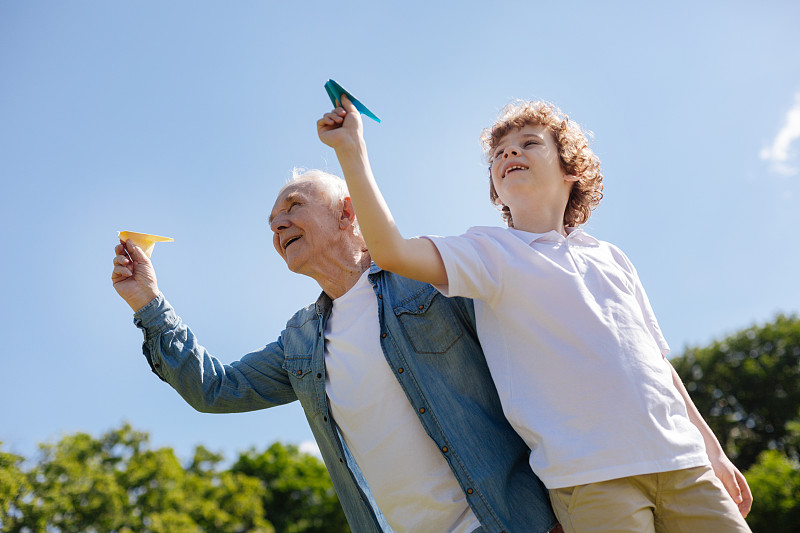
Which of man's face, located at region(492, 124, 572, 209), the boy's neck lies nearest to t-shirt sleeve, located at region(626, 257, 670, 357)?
the boy's neck

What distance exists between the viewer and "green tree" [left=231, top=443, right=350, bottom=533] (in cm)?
3806

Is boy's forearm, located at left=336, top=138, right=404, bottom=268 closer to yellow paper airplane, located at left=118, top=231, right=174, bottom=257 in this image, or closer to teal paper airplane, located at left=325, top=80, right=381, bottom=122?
teal paper airplane, located at left=325, top=80, right=381, bottom=122

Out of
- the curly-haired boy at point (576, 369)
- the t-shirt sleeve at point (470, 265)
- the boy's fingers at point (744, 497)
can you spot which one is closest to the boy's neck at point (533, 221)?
the curly-haired boy at point (576, 369)

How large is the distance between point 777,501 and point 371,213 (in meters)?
16.8

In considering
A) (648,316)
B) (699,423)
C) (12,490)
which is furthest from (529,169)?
(12,490)

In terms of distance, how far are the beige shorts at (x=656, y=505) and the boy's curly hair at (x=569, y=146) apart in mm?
1440

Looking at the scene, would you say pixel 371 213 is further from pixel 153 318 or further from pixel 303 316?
pixel 153 318

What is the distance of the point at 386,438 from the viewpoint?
2854 millimetres

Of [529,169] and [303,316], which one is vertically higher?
[303,316]

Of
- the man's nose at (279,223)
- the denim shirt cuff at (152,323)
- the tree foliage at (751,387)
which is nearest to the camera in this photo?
the denim shirt cuff at (152,323)

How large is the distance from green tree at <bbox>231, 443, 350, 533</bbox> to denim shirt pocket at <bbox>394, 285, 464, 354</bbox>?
1401 inches

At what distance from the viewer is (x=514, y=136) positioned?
3.09 meters

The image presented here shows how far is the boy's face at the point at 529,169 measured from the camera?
291 centimetres

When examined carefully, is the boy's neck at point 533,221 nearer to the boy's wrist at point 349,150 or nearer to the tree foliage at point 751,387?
the boy's wrist at point 349,150
